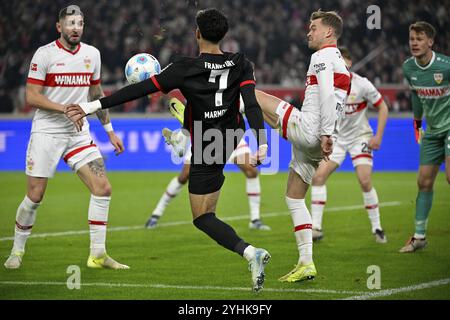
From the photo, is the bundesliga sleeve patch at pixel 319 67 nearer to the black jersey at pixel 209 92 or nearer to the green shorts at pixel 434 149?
the black jersey at pixel 209 92

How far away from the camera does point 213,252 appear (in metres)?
9.34

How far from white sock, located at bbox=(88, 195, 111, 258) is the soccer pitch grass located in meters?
0.23

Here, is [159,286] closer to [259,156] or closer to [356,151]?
[259,156]

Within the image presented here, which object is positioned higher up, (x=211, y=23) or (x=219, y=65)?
(x=211, y=23)

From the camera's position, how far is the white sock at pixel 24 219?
26.5ft

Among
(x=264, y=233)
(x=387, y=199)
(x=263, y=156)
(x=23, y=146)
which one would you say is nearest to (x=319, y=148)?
(x=263, y=156)

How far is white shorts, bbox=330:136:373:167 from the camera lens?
34.7 feet

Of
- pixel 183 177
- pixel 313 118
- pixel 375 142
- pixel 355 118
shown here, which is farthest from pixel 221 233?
pixel 183 177

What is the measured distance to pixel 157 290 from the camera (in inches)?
274

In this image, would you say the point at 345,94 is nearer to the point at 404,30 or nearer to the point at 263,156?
the point at 263,156

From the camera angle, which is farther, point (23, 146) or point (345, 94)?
point (23, 146)

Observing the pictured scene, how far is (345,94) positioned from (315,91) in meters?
0.27

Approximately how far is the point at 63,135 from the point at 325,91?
8.70 feet

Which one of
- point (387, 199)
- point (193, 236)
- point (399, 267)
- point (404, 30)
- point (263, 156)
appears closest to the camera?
point (263, 156)
